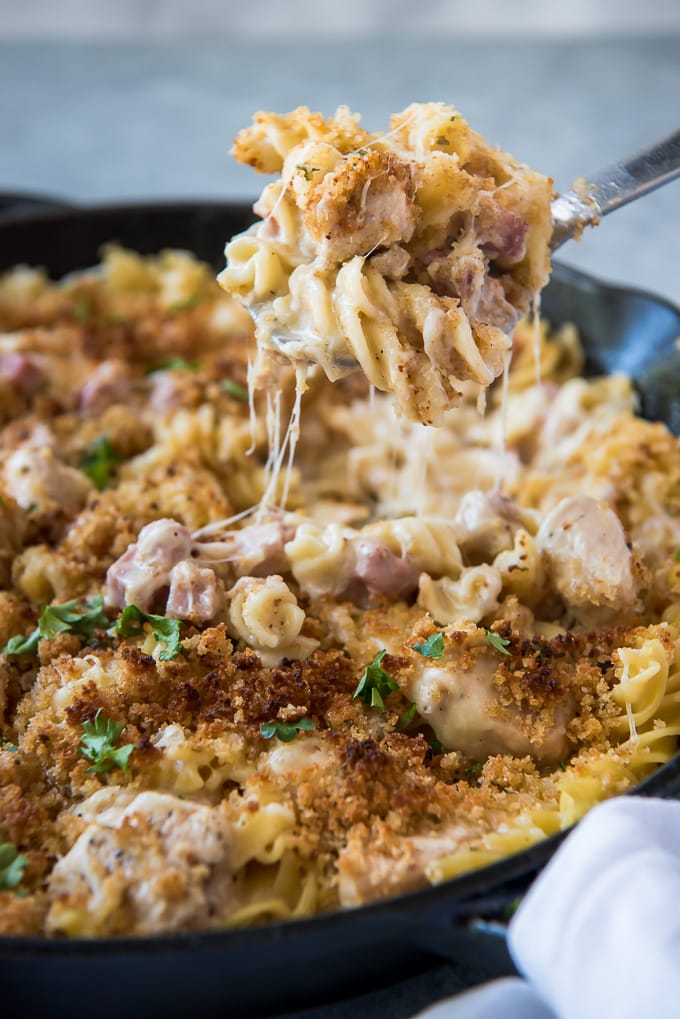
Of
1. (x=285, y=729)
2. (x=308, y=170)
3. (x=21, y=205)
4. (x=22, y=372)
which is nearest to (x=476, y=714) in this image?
(x=285, y=729)

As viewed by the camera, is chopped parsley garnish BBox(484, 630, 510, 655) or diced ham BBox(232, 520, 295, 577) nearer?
chopped parsley garnish BBox(484, 630, 510, 655)

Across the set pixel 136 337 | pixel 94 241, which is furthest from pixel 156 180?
pixel 136 337

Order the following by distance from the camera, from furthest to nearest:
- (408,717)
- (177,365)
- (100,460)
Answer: (177,365) → (100,460) → (408,717)

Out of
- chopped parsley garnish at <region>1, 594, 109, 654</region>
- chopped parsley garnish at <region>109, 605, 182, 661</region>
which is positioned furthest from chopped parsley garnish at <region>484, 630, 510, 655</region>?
chopped parsley garnish at <region>1, 594, 109, 654</region>

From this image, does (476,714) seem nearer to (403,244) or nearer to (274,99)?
(403,244)

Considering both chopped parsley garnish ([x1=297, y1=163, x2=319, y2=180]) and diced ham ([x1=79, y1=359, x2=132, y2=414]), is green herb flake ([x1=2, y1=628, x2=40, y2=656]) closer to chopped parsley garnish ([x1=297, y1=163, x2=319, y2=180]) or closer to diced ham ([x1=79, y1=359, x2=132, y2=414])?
diced ham ([x1=79, y1=359, x2=132, y2=414])

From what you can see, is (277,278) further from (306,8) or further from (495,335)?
(306,8)

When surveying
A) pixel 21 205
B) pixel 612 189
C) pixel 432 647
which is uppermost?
pixel 612 189

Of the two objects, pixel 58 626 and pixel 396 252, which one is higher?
pixel 396 252
